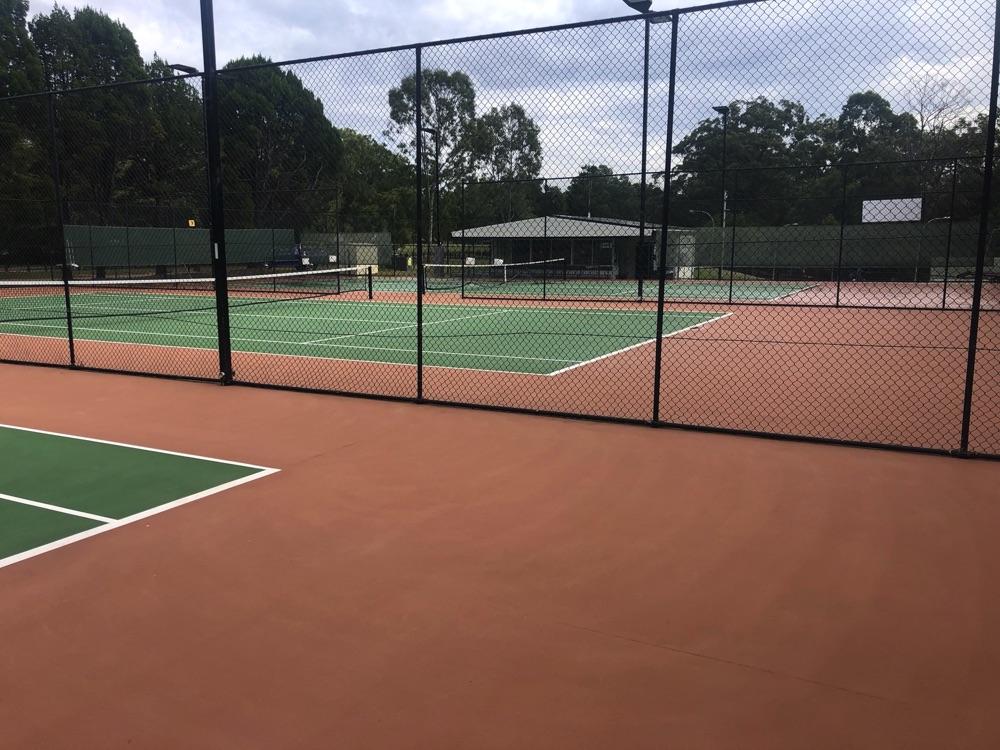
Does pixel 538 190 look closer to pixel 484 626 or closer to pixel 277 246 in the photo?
pixel 484 626

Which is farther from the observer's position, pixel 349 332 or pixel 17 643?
pixel 349 332

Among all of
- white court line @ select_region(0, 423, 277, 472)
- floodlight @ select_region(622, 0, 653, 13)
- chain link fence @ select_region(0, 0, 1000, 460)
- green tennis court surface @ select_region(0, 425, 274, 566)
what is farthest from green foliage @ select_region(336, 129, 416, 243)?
green tennis court surface @ select_region(0, 425, 274, 566)

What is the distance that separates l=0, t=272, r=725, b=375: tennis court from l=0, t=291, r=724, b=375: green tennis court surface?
19mm

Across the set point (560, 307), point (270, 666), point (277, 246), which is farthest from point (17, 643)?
point (277, 246)

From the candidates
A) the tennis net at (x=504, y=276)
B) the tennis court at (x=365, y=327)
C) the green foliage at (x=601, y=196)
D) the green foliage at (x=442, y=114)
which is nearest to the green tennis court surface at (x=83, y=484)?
the tennis court at (x=365, y=327)

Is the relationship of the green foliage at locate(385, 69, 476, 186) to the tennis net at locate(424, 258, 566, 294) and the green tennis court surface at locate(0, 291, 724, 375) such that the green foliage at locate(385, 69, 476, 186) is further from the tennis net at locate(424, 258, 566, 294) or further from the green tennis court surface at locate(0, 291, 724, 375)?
the tennis net at locate(424, 258, 566, 294)

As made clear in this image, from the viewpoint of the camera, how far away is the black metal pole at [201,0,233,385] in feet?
27.1

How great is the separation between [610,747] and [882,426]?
5.25 m

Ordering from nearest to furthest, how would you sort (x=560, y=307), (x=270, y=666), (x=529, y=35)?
(x=270, y=666), (x=529, y=35), (x=560, y=307)

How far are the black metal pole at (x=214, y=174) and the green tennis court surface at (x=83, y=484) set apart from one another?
2575 mm

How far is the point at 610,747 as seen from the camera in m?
2.44

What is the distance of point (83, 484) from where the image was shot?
508 centimetres

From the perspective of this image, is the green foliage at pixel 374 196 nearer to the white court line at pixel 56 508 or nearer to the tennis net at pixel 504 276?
the tennis net at pixel 504 276

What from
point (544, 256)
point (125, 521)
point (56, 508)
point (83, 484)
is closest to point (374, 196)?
point (544, 256)
